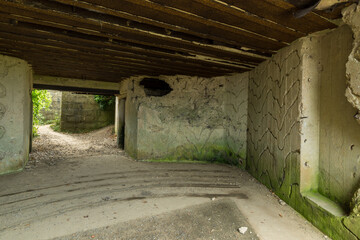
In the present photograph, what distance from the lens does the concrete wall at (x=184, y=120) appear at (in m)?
4.74

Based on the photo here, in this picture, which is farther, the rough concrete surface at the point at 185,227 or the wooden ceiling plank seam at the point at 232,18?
the rough concrete surface at the point at 185,227

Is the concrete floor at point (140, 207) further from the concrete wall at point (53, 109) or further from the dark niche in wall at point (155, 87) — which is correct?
the concrete wall at point (53, 109)

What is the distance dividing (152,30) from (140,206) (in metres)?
2.22

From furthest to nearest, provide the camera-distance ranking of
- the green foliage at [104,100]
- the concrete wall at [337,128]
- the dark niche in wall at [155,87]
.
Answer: the green foliage at [104,100], the dark niche in wall at [155,87], the concrete wall at [337,128]

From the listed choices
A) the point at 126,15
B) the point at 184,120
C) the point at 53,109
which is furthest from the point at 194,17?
the point at 53,109

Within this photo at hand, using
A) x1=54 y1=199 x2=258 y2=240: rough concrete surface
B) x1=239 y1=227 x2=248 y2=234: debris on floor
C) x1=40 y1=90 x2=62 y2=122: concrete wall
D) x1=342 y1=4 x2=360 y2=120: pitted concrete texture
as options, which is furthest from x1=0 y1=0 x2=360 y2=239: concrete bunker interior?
x1=40 y1=90 x2=62 y2=122: concrete wall

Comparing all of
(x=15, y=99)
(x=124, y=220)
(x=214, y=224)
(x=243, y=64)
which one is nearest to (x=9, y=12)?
(x=15, y=99)

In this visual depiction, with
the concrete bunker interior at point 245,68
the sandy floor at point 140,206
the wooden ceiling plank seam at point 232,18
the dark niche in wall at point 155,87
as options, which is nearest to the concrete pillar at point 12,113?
the concrete bunker interior at point 245,68

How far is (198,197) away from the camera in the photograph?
2768 millimetres

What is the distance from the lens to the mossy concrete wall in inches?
77.9

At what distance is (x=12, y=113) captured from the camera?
356cm

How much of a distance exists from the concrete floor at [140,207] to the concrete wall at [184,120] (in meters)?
1.00

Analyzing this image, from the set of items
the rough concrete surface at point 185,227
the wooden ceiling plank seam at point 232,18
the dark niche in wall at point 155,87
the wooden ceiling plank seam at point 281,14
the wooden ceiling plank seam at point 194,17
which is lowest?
the rough concrete surface at point 185,227

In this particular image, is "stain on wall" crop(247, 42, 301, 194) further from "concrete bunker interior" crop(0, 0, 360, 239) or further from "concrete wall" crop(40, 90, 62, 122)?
"concrete wall" crop(40, 90, 62, 122)
